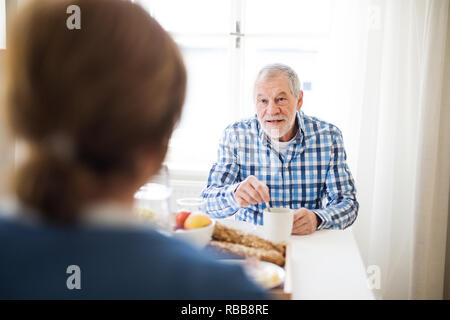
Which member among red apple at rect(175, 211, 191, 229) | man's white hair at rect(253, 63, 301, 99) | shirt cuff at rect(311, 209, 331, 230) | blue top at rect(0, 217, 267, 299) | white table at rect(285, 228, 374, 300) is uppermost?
man's white hair at rect(253, 63, 301, 99)

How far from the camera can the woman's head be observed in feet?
1.50

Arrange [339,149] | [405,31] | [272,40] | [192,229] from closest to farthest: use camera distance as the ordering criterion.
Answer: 1. [192,229]
2. [339,149]
3. [405,31]
4. [272,40]

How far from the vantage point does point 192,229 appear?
0.95 metres

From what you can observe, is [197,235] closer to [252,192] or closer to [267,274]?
[267,274]

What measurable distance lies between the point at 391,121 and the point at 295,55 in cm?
70

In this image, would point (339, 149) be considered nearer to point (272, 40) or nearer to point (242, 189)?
point (242, 189)

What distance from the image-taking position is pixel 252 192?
1.33 m

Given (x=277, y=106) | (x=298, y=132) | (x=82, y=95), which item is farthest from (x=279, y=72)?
(x=82, y=95)

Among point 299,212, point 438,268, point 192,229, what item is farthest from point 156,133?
point 438,268

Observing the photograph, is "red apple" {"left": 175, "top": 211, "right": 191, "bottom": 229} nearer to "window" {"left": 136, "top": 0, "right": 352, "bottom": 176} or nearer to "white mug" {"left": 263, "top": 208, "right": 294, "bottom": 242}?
"white mug" {"left": 263, "top": 208, "right": 294, "bottom": 242}

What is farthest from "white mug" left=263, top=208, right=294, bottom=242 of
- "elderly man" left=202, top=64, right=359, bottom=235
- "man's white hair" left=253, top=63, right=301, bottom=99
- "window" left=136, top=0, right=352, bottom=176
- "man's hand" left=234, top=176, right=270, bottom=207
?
"window" left=136, top=0, right=352, bottom=176

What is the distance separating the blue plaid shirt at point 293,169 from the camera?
5.32 ft

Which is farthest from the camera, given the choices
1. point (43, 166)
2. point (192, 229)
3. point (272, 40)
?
point (272, 40)

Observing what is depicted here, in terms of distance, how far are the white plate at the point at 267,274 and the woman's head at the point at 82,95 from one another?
0.41 metres
